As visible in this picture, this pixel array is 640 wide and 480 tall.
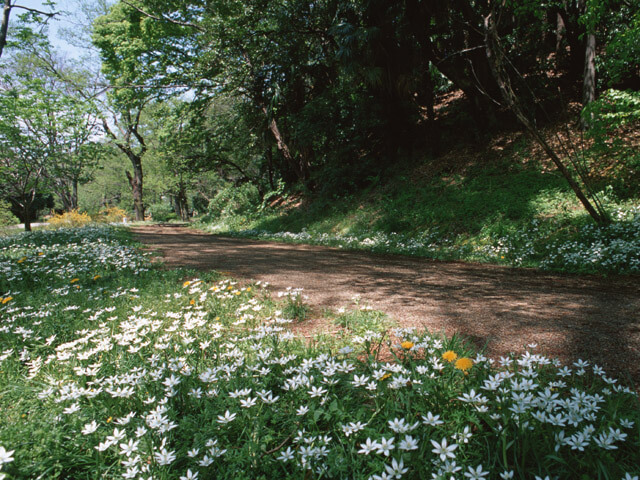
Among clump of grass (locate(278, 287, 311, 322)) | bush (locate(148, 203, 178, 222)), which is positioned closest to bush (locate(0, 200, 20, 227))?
bush (locate(148, 203, 178, 222))

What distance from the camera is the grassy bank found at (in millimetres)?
1229

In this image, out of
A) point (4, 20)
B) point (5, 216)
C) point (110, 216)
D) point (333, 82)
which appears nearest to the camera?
point (4, 20)

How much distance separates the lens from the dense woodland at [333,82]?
955 cm

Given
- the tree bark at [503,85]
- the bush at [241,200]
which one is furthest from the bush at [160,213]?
the tree bark at [503,85]

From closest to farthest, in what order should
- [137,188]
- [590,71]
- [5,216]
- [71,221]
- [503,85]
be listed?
[503,85] → [590,71] → [71,221] → [5,216] → [137,188]

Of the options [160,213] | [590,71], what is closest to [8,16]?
[590,71]

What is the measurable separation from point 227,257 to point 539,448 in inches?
248

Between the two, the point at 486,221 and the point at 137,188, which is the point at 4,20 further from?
the point at 137,188

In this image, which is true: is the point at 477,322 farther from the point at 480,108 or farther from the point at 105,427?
the point at 480,108

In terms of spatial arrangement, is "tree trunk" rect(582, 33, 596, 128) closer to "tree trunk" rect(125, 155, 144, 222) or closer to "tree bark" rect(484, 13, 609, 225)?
"tree bark" rect(484, 13, 609, 225)

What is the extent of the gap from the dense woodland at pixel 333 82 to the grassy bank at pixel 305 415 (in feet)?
22.9

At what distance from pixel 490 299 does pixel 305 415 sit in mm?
2627

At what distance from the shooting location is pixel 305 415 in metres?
1.58

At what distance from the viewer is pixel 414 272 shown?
5.29m
